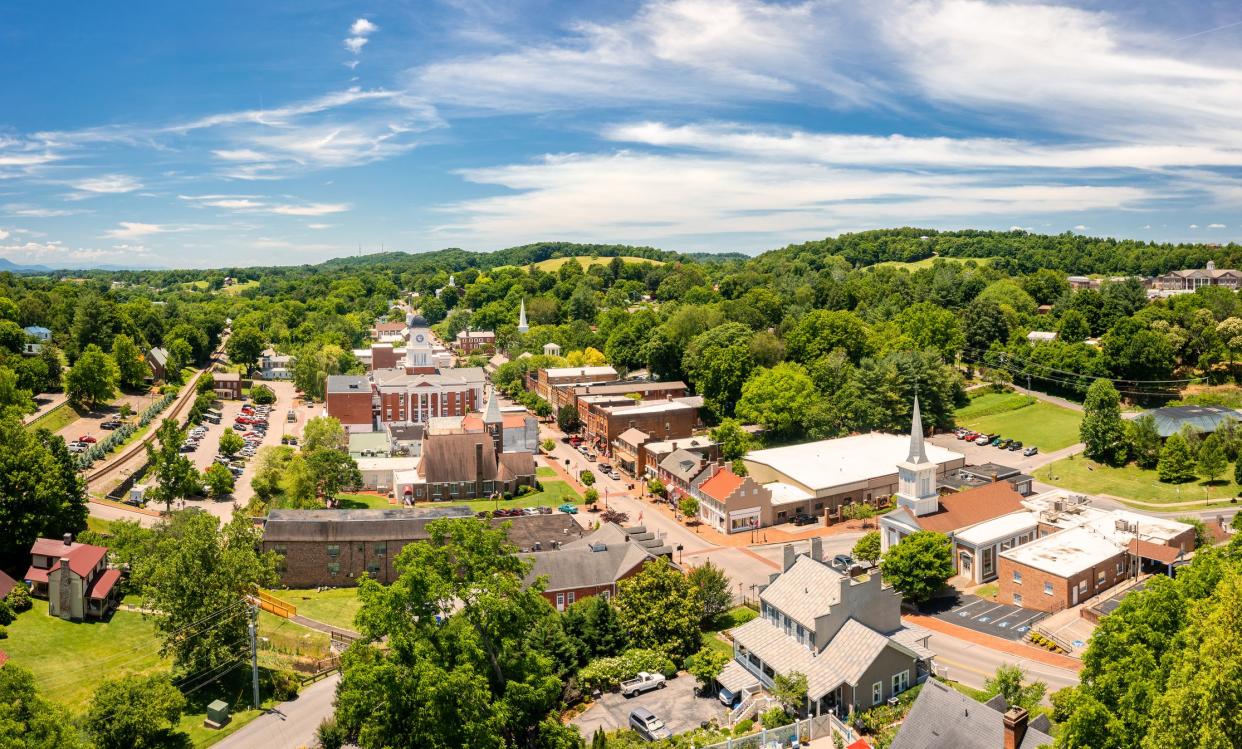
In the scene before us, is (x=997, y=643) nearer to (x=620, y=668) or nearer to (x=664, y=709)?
(x=664, y=709)

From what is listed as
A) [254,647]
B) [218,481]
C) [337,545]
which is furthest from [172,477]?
[254,647]

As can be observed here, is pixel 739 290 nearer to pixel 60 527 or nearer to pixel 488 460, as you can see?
pixel 488 460

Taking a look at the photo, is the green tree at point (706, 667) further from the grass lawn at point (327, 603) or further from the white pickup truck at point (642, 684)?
the grass lawn at point (327, 603)

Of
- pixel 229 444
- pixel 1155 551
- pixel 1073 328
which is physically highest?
pixel 1073 328

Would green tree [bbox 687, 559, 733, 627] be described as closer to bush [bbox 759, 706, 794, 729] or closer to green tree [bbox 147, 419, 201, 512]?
bush [bbox 759, 706, 794, 729]

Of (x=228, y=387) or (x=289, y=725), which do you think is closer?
(x=289, y=725)

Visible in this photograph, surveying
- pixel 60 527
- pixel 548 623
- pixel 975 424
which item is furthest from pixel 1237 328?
pixel 60 527

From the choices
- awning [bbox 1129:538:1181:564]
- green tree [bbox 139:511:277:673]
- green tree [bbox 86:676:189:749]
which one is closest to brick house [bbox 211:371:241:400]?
green tree [bbox 139:511:277:673]
